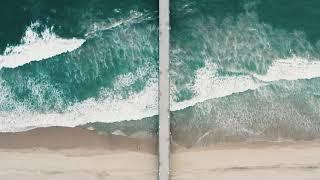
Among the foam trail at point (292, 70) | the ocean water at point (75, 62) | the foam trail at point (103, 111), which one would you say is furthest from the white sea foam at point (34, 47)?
the foam trail at point (292, 70)

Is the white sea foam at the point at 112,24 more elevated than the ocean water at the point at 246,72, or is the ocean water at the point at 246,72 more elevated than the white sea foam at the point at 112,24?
the white sea foam at the point at 112,24

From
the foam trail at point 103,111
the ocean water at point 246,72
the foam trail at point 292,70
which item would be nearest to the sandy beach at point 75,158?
the foam trail at point 103,111

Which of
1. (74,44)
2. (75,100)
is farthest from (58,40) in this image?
(75,100)

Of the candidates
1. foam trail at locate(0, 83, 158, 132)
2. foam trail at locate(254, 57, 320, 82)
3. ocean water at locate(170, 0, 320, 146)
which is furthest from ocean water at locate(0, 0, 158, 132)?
foam trail at locate(254, 57, 320, 82)

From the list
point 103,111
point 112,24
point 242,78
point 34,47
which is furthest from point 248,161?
point 34,47

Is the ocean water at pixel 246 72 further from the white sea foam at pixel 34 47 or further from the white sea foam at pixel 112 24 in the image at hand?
the white sea foam at pixel 34 47

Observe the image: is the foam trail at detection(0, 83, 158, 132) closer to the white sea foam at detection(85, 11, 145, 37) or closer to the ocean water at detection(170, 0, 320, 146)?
the ocean water at detection(170, 0, 320, 146)

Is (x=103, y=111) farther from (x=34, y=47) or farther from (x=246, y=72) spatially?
(x=246, y=72)

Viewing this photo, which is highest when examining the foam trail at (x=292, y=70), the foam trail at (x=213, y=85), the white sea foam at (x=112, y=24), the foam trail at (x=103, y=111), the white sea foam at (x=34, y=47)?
the white sea foam at (x=112, y=24)
